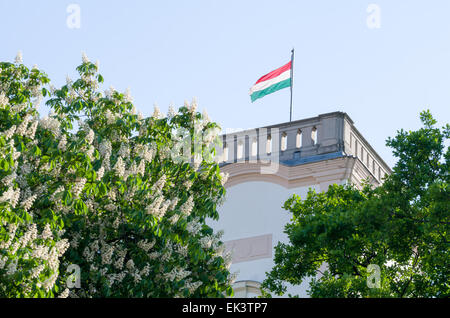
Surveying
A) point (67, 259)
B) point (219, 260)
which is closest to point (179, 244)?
point (219, 260)

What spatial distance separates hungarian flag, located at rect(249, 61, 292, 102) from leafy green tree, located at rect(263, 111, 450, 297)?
1116 cm

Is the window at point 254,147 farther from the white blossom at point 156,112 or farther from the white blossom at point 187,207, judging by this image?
the white blossom at point 187,207

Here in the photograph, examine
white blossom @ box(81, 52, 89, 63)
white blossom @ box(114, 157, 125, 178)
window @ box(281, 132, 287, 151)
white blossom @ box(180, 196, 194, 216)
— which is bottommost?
white blossom @ box(180, 196, 194, 216)

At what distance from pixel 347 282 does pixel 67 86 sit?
8591 mm

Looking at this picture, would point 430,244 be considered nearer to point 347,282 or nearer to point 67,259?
point 347,282

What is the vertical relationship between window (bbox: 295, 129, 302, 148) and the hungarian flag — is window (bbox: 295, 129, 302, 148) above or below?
below

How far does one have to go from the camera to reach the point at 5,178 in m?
18.2

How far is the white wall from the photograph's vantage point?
3434 centimetres

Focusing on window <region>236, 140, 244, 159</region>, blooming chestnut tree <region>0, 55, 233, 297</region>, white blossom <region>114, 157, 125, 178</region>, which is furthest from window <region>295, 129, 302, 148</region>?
white blossom <region>114, 157, 125, 178</region>

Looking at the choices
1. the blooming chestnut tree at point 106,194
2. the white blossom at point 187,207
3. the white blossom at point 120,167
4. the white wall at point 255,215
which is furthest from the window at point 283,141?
the white blossom at point 120,167

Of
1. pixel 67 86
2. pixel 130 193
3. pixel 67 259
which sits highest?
pixel 67 86

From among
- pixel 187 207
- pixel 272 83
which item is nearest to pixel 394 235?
pixel 187 207

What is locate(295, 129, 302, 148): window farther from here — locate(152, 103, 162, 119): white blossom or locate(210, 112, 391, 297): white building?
locate(152, 103, 162, 119): white blossom

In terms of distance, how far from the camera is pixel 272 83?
37.8 meters
